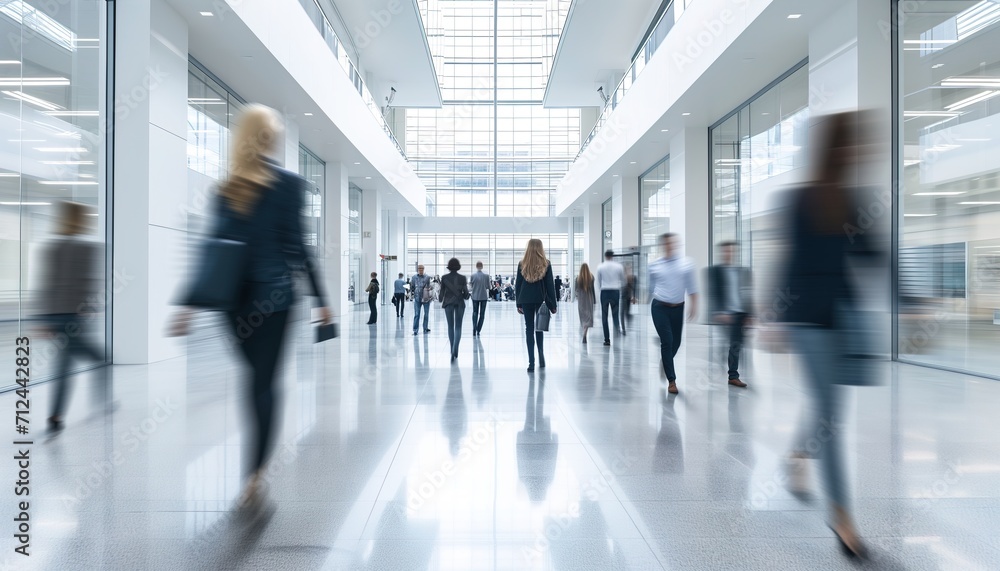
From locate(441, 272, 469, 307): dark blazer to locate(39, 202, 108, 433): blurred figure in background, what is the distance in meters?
5.89

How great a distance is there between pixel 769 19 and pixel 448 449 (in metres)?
9.77

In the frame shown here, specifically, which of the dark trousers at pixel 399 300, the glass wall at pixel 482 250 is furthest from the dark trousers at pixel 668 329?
the glass wall at pixel 482 250

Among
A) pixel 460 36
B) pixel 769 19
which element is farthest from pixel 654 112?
pixel 460 36

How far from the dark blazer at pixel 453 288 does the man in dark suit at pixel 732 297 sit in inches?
184

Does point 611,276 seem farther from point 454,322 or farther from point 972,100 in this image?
point 972,100

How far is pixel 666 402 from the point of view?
6211 mm

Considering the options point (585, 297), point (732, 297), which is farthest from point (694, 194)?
point (732, 297)

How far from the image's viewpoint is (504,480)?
149 inches

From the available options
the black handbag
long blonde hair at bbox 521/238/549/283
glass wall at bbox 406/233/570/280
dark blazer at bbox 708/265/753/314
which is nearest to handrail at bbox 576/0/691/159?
long blonde hair at bbox 521/238/549/283

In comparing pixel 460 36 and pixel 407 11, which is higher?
pixel 460 36

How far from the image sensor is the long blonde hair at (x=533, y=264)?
862cm

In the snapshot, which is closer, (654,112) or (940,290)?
(940,290)

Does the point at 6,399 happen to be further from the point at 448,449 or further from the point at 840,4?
the point at 840,4

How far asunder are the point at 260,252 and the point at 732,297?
5.88 m
